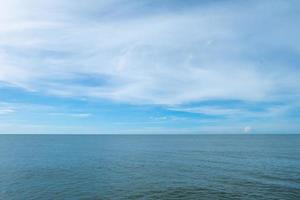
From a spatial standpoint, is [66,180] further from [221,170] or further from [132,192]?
[221,170]

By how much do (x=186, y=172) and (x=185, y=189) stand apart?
15.5 meters

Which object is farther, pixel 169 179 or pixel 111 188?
pixel 169 179

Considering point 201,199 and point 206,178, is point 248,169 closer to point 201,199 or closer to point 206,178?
point 206,178

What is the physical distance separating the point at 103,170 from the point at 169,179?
2108 centimetres

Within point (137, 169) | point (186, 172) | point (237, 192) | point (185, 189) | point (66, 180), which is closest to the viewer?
point (237, 192)

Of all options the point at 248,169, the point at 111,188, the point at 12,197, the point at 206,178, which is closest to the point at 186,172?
the point at 206,178

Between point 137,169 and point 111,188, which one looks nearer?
point 111,188

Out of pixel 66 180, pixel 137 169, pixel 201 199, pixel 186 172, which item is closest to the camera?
pixel 201 199

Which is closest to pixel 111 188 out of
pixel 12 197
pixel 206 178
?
pixel 12 197

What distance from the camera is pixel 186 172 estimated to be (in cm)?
5994

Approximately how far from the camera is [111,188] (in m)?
45.5

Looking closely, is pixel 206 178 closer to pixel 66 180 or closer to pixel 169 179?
pixel 169 179

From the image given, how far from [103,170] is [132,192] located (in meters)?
23.3

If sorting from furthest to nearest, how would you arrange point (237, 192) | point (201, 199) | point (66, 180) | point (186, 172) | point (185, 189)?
1. point (186, 172)
2. point (66, 180)
3. point (185, 189)
4. point (237, 192)
5. point (201, 199)
